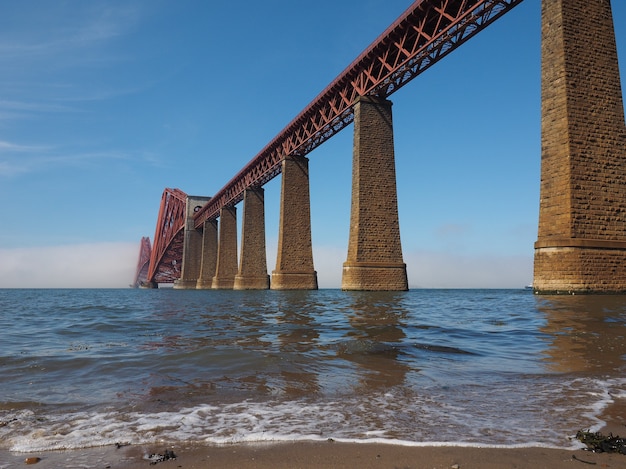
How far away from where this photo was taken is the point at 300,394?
324 cm

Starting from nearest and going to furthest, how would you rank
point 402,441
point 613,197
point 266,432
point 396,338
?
1. point 402,441
2. point 266,432
3. point 396,338
4. point 613,197

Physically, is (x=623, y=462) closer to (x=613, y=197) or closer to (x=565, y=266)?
(x=565, y=266)

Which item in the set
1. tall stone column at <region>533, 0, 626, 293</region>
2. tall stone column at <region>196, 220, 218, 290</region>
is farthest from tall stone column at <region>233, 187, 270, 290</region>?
tall stone column at <region>533, 0, 626, 293</region>

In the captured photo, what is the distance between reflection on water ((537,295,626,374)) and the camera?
4.13 metres

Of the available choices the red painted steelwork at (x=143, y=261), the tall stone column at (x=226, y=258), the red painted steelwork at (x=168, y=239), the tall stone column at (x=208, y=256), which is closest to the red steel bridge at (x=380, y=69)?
the tall stone column at (x=226, y=258)

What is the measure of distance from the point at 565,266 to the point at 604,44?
28.5ft

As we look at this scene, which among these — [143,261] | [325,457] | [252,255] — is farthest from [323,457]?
[143,261]

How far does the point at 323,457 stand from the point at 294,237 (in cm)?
3157

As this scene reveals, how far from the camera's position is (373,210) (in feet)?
80.5

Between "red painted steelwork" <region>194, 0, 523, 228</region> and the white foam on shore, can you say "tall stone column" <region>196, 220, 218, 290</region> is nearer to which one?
"red painted steelwork" <region>194, 0, 523, 228</region>

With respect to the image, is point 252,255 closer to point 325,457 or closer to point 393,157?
point 393,157

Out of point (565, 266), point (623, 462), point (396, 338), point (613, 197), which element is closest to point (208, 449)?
point (623, 462)

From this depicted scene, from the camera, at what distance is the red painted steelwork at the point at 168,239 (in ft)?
267

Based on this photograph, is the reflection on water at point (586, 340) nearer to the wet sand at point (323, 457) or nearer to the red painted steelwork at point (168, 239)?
the wet sand at point (323, 457)
